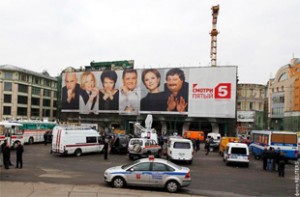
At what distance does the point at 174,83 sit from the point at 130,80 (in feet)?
33.4

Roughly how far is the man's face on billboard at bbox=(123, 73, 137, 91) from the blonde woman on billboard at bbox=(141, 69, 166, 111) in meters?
2.17

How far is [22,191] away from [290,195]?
11761 mm

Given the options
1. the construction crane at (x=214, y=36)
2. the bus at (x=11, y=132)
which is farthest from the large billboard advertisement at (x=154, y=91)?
the bus at (x=11, y=132)

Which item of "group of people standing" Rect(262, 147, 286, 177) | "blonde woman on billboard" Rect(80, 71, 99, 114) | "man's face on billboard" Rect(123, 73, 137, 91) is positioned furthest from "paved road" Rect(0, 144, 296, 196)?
"blonde woman on billboard" Rect(80, 71, 99, 114)

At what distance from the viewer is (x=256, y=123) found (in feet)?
288

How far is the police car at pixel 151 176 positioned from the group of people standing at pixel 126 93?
52.0 meters

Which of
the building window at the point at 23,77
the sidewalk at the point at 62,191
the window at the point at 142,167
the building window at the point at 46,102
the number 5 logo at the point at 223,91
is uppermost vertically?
the building window at the point at 23,77

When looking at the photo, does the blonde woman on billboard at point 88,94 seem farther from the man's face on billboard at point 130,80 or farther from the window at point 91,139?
the window at point 91,139

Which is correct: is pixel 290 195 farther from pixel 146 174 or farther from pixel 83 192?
pixel 83 192

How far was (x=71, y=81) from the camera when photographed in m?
76.3

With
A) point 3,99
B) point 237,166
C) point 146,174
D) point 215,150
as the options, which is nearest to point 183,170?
point 146,174

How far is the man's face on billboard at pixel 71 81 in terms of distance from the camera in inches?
2995

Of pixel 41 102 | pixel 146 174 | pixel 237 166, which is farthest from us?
pixel 41 102

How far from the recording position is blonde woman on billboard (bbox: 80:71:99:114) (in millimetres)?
73938
